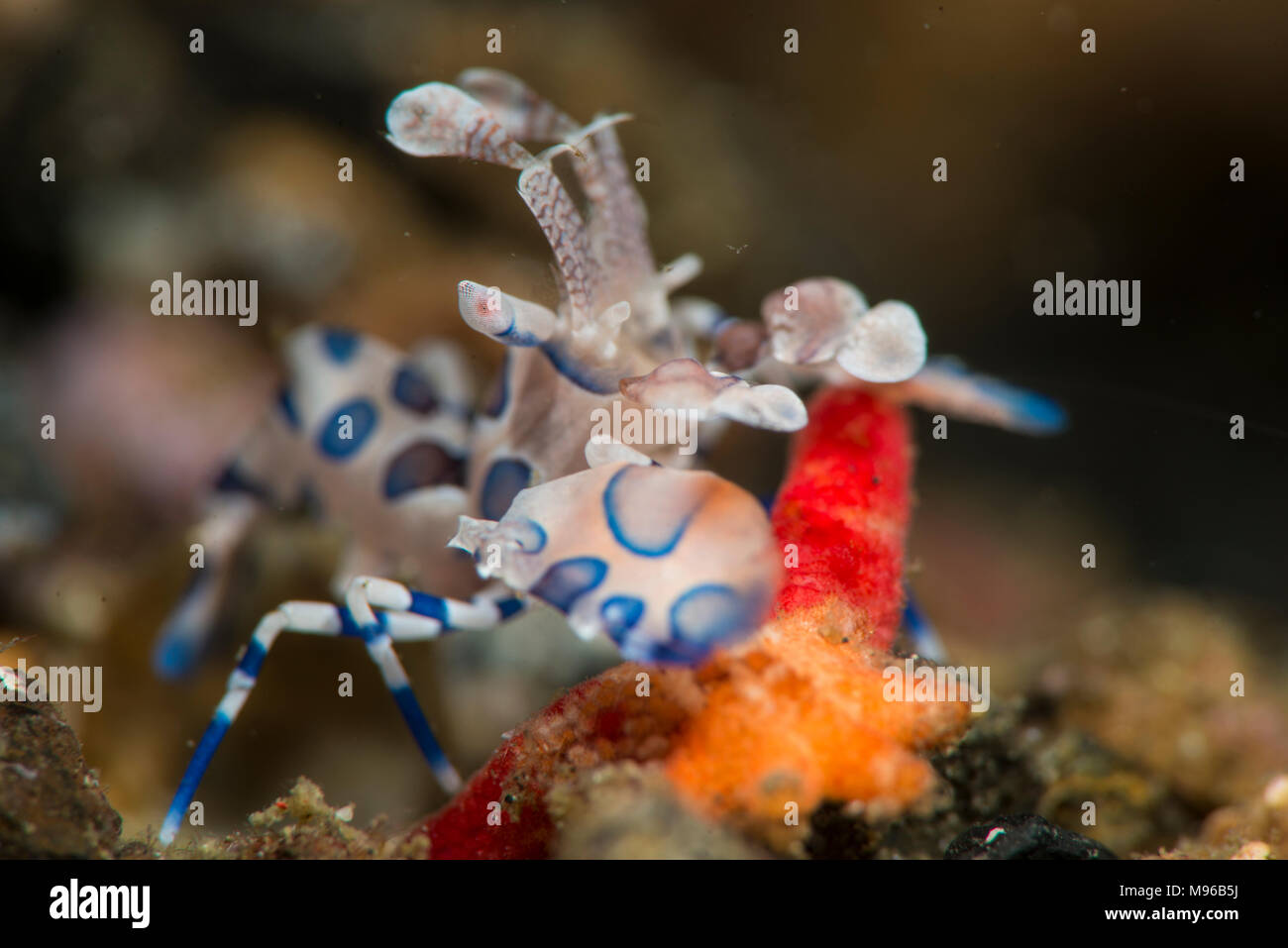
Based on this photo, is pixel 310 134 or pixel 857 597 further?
pixel 310 134

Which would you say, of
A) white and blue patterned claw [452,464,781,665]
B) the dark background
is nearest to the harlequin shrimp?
white and blue patterned claw [452,464,781,665]

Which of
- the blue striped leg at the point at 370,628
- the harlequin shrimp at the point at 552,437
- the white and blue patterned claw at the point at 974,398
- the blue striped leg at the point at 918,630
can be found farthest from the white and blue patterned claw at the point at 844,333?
the blue striped leg at the point at 370,628

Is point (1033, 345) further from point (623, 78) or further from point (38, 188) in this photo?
point (38, 188)

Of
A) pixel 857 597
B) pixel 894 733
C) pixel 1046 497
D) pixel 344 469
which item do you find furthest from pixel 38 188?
pixel 1046 497

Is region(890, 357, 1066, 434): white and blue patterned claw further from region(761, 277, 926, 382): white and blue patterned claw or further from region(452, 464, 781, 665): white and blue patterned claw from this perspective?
region(452, 464, 781, 665): white and blue patterned claw

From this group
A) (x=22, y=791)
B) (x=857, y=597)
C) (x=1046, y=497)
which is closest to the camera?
(x=22, y=791)

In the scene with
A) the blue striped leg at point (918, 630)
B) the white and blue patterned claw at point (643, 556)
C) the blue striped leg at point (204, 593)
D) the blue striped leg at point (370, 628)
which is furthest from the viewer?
the blue striped leg at point (204, 593)

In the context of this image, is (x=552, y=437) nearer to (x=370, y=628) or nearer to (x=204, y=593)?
(x=370, y=628)

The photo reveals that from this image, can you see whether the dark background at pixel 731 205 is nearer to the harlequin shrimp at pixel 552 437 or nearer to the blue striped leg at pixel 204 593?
the blue striped leg at pixel 204 593
